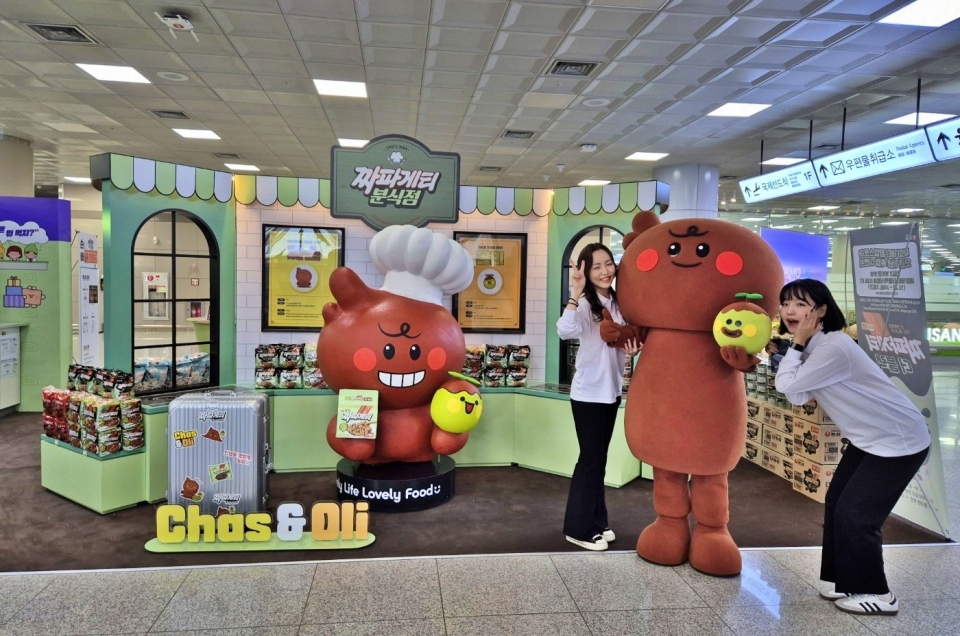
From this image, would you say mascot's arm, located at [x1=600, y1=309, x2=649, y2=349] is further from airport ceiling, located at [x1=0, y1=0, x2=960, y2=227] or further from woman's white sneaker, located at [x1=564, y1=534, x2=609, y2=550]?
airport ceiling, located at [x1=0, y1=0, x2=960, y2=227]

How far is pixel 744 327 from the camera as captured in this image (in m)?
Answer: 2.72

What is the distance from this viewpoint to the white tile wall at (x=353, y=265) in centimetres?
489

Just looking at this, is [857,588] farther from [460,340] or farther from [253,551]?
[253,551]

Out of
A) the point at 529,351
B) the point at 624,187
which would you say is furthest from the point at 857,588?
the point at 624,187

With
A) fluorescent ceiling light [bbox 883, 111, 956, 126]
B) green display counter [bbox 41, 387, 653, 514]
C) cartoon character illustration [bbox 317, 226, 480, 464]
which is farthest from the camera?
fluorescent ceiling light [bbox 883, 111, 956, 126]

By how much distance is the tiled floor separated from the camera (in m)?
2.57

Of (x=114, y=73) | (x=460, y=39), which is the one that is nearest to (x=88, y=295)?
(x=114, y=73)

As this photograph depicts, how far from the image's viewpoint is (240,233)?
488 cm

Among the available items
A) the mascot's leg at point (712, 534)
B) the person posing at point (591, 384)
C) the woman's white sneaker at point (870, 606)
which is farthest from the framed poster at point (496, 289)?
the woman's white sneaker at point (870, 606)

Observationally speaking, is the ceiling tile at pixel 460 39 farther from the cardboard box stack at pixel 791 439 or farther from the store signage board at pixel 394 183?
the cardboard box stack at pixel 791 439

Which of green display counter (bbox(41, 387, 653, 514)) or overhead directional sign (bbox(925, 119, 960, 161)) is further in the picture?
overhead directional sign (bbox(925, 119, 960, 161))

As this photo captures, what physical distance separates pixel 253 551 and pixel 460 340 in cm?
172

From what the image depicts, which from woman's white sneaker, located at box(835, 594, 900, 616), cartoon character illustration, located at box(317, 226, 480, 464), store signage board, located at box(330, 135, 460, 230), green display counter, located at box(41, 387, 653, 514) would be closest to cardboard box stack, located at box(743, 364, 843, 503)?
green display counter, located at box(41, 387, 653, 514)

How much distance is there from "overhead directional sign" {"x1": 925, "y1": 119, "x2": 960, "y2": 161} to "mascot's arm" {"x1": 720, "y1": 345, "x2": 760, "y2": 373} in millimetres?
3817
